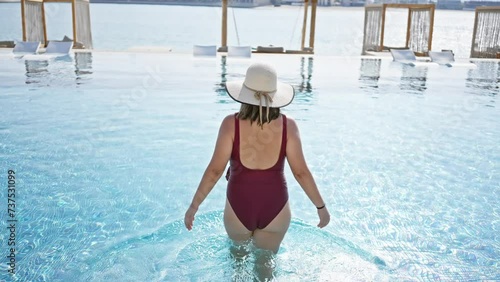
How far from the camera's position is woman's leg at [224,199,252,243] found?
2559mm

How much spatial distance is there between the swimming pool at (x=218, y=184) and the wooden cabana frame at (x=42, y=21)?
6653mm

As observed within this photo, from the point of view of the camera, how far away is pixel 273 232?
8.50ft

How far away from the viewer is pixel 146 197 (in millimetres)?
4570

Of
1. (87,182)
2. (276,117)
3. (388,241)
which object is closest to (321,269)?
(388,241)

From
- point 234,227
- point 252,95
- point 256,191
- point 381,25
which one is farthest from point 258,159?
point 381,25

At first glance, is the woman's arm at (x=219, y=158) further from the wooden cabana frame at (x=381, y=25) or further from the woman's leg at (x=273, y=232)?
the wooden cabana frame at (x=381, y=25)

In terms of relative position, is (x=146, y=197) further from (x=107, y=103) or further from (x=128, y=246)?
(x=107, y=103)

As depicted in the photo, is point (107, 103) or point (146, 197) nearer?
point (146, 197)

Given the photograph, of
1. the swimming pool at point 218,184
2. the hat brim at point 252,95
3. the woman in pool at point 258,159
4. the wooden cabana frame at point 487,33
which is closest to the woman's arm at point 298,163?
the woman in pool at point 258,159

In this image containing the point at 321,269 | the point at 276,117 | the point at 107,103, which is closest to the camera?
the point at 276,117

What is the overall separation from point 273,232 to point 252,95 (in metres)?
0.78

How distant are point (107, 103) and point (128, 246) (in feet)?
17.9

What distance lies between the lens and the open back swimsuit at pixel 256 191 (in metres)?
2.40

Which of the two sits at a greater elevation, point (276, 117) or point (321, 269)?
point (276, 117)
